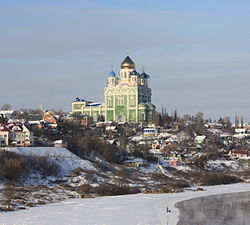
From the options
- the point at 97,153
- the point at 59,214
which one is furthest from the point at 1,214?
the point at 97,153

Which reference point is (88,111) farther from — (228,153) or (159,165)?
(159,165)

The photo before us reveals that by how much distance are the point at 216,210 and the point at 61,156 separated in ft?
69.4

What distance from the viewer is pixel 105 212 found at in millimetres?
34875

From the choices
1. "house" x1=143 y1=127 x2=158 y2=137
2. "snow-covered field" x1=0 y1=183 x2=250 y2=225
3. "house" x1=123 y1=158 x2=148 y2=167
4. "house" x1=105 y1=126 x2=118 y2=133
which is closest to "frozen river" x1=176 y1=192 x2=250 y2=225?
"snow-covered field" x1=0 y1=183 x2=250 y2=225

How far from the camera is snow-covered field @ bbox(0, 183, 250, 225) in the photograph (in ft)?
103

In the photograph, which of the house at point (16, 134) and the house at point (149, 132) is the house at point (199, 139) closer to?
the house at point (149, 132)

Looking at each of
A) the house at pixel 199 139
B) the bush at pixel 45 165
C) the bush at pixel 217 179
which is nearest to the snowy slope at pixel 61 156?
the bush at pixel 45 165

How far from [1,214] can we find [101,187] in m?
14.4

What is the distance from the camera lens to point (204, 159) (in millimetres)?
69438

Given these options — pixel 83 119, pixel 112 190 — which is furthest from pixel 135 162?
pixel 83 119

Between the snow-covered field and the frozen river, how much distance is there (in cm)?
83

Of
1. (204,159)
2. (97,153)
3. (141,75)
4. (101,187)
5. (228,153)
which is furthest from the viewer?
(141,75)

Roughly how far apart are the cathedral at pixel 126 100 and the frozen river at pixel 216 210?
5566cm

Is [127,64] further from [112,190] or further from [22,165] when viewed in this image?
[112,190]
